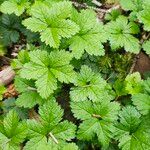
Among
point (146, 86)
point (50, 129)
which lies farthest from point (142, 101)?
point (50, 129)

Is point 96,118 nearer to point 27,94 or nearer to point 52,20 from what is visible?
point 27,94

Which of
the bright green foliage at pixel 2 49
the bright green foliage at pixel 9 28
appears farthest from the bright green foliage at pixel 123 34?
the bright green foliage at pixel 2 49

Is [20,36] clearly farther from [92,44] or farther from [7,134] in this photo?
[7,134]

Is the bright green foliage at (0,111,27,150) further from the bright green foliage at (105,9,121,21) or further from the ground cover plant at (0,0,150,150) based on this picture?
the bright green foliage at (105,9,121,21)

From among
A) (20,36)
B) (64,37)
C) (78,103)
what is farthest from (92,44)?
(20,36)

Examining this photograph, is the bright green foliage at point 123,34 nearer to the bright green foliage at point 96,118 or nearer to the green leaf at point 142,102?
the green leaf at point 142,102

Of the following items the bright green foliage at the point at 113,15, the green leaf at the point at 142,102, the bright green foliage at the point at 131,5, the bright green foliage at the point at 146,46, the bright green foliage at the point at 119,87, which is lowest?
the bright green foliage at the point at 119,87
